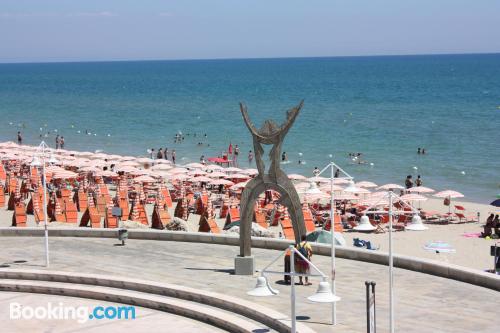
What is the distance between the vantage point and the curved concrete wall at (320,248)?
17328 mm

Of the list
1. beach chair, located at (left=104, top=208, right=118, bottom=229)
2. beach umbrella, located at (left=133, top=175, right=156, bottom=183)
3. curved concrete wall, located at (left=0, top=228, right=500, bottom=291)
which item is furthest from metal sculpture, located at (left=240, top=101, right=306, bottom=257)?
beach umbrella, located at (left=133, top=175, right=156, bottom=183)

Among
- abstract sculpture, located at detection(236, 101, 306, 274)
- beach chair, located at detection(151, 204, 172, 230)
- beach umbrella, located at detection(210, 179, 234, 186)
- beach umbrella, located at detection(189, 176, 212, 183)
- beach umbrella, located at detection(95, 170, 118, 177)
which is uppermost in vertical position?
abstract sculpture, located at detection(236, 101, 306, 274)

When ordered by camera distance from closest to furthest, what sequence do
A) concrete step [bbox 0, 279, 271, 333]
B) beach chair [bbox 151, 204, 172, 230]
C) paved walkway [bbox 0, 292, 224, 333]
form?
concrete step [bbox 0, 279, 271, 333], paved walkway [bbox 0, 292, 224, 333], beach chair [bbox 151, 204, 172, 230]

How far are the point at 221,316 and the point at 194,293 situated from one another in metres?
1.28

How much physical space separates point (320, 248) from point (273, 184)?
295cm

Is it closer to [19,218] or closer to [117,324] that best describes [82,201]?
[19,218]

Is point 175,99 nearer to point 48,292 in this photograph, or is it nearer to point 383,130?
A: point 383,130

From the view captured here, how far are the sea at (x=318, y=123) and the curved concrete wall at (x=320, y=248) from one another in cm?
2396

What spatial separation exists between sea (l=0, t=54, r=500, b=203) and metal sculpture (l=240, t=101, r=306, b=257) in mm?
26402

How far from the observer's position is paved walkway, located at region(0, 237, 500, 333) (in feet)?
49.2

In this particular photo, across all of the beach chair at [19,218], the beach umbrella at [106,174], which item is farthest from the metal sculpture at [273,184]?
the beach umbrella at [106,174]

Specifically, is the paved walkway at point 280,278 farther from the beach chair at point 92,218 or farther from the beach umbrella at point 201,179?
the beach umbrella at point 201,179

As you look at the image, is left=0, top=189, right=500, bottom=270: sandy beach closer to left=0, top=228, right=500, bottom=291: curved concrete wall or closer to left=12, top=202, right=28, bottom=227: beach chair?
left=12, top=202, right=28, bottom=227: beach chair

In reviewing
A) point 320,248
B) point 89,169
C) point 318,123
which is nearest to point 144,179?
point 89,169
